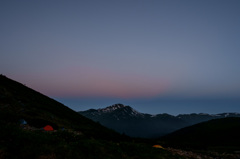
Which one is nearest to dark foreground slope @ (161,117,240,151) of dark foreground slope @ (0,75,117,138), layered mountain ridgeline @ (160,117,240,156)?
layered mountain ridgeline @ (160,117,240,156)

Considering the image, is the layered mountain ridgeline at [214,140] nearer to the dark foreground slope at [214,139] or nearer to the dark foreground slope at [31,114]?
the dark foreground slope at [214,139]

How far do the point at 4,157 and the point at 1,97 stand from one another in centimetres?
3766

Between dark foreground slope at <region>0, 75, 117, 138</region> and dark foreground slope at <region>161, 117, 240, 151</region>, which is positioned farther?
dark foreground slope at <region>161, 117, 240, 151</region>

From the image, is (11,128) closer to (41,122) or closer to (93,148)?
(93,148)

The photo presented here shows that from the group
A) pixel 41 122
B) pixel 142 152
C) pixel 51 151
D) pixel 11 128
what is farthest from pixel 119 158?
pixel 41 122

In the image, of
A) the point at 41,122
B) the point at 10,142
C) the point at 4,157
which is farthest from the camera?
the point at 41,122

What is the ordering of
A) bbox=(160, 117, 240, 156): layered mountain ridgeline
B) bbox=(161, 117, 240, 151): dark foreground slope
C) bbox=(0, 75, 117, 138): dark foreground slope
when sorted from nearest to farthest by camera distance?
bbox=(0, 75, 117, 138): dark foreground slope → bbox=(160, 117, 240, 156): layered mountain ridgeline → bbox=(161, 117, 240, 151): dark foreground slope

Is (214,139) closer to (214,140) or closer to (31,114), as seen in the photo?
(214,140)

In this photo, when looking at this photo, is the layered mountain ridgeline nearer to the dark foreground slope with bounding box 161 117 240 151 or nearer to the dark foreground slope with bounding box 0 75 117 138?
the dark foreground slope with bounding box 161 117 240 151

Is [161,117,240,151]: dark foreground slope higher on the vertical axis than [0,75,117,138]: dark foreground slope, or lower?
lower

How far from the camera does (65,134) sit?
1289 cm

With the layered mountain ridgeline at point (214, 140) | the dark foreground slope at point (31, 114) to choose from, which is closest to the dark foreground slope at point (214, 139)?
the layered mountain ridgeline at point (214, 140)

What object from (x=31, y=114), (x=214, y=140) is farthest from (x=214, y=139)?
(x=31, y=114)

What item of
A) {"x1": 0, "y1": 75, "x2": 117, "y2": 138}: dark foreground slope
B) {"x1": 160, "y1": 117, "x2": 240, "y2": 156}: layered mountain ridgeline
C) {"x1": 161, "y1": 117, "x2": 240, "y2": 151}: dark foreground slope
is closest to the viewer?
{"x1": 0, "y1": 75, "x2": 117, "y2": 138}: dark foreground slope
